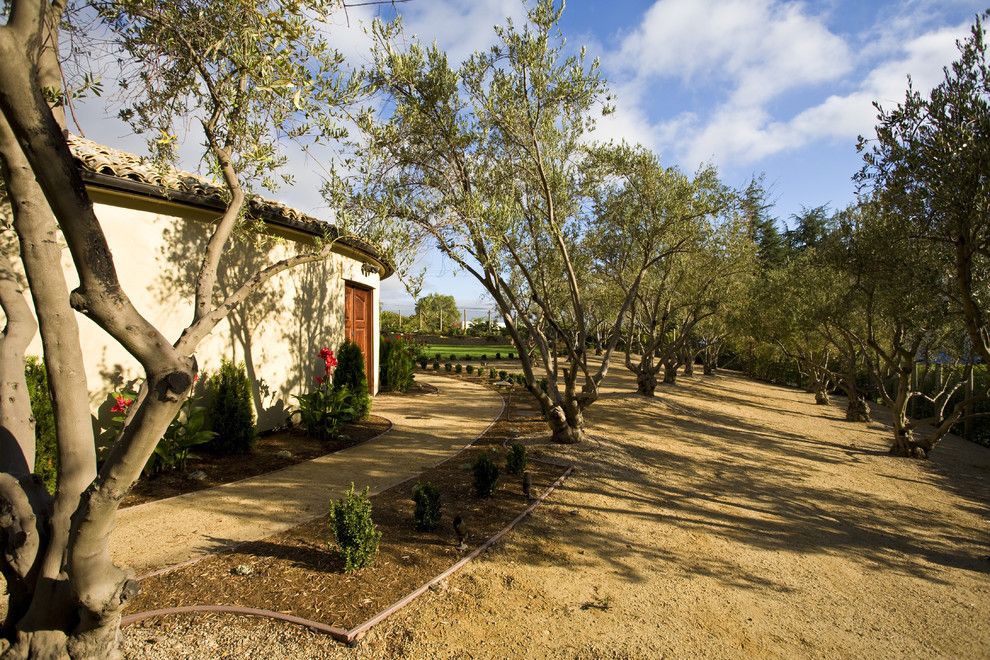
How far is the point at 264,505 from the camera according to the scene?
5.15 m

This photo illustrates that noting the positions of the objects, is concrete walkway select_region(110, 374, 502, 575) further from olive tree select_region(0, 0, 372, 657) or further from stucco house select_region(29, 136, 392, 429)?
stucco house select_region(29, 136, 392, 429)

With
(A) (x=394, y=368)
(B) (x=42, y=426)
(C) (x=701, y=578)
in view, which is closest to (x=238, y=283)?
(B) (x=42, y=426)

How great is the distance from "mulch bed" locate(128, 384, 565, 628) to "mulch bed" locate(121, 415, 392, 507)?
1922 millimetres

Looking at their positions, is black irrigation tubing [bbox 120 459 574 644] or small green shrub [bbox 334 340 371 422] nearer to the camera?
black irrigation tubing [bbox 120 459 574 644]

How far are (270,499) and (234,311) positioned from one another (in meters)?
3.35

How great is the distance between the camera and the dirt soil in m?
3.15

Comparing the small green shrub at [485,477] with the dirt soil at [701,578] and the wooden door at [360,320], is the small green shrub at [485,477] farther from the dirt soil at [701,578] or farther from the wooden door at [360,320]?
the wooden door at [360,320]

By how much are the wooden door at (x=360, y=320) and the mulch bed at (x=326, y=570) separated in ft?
19.8

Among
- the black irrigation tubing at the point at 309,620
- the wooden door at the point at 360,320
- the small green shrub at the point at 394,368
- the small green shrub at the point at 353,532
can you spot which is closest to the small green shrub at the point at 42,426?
the black irrigation tubing at the point at 309,620

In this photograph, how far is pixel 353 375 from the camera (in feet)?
30.5

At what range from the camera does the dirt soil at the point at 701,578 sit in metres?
3.15

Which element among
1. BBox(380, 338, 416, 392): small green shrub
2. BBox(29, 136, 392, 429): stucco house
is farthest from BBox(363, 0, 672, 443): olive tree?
BBox(380, 338, 416, 392): small green shrub

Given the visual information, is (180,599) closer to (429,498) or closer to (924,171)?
(429,498)

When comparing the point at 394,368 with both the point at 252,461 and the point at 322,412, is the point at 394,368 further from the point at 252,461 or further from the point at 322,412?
the point at 252,461
